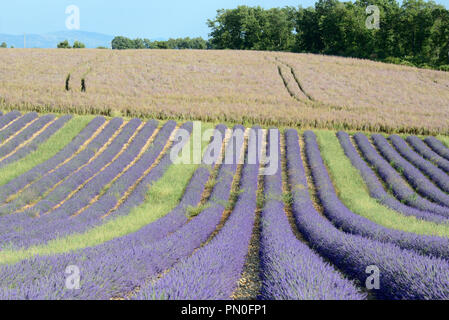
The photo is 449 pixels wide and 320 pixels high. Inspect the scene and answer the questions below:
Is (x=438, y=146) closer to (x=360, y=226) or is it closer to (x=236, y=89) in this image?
(x=360, y=226)

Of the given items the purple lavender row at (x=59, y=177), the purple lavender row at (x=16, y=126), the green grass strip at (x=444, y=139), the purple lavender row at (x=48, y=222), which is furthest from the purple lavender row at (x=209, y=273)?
the green grass strip at (x=444, y=139)

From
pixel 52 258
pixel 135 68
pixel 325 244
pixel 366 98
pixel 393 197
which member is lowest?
pixel 393 197

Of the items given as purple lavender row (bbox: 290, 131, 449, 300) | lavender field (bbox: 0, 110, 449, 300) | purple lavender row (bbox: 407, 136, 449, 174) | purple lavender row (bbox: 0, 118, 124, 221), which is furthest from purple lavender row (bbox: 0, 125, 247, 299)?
purple lavender row (bbox: 407, 136, 449, 174)

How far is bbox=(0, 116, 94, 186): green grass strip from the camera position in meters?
13.6

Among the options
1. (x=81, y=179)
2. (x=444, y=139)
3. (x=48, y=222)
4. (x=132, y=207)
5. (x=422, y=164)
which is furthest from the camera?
(x=444, y=139)

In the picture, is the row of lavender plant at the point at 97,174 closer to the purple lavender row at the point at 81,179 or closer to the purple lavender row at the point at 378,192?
the purple lavender row at the point at 81,179

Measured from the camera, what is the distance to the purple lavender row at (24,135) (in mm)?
16248

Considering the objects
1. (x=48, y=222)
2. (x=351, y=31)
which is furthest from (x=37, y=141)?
(x=351, y=31)

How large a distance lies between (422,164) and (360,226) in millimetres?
10643

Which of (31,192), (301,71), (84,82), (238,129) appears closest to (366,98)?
(301,71)

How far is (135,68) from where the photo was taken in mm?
39094

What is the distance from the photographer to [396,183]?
14.4 m
